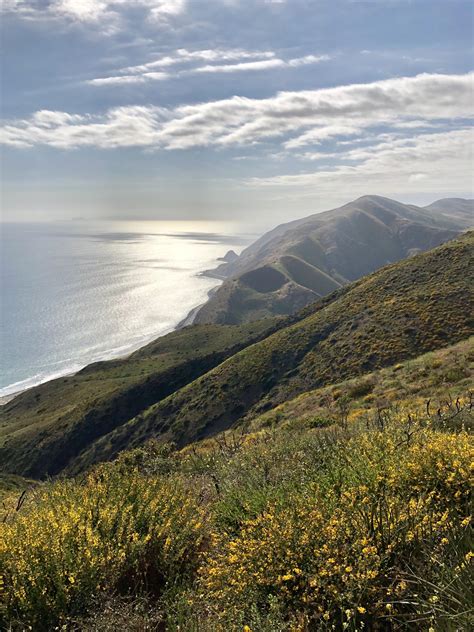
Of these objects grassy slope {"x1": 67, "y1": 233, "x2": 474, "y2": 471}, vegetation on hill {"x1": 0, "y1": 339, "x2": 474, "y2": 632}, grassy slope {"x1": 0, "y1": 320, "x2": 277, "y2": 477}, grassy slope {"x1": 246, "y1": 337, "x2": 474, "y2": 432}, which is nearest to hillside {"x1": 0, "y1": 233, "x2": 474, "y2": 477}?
grassy slope {"x1": 67, "y1": 233, "x2": 474, "y2": 471}

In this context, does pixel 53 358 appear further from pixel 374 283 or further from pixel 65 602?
pixel 65 602

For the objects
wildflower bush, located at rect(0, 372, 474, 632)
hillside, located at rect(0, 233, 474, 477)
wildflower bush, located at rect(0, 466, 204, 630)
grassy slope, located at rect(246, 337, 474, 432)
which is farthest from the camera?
hillside, located at rect(0, 233, 474, 477)

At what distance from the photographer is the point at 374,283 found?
55.0 m

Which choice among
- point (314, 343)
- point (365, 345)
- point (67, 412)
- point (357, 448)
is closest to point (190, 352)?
point (67, 412)

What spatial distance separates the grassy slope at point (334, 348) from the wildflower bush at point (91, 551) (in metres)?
30.9

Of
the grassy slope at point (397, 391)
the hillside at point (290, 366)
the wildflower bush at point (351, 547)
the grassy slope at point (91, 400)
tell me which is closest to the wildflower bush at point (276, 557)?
the wildflower bush at point (351, 547)

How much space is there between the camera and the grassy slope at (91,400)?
64.8 meters

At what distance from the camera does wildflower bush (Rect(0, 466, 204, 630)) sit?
414 centimetres

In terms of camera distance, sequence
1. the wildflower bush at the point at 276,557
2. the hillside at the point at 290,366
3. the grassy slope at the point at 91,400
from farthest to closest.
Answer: the grassy slope at the point at 91,400 < the hillside at the point at 290,366 < the wildflower bush at the point at 276,557

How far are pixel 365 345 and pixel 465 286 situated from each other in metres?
12.7

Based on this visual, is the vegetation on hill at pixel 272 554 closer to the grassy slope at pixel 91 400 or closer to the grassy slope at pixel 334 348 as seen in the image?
the grassy slope at pixel 334 348

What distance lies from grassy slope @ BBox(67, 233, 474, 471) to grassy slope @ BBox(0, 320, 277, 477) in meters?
7.43

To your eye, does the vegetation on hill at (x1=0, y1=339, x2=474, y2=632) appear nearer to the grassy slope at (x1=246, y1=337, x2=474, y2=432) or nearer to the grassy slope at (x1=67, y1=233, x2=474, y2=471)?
the grassy slope at (x1=246, y1=337, x2=474, y2=432)

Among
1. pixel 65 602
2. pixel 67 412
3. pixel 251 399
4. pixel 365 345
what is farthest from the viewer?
pixel 67 412
